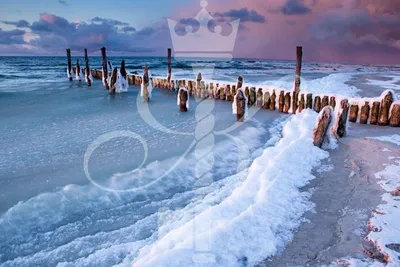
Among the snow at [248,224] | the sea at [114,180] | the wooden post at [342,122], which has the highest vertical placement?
the wooden post at [342,122]

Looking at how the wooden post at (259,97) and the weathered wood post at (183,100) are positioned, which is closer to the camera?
the weathered wood post at (183,100)

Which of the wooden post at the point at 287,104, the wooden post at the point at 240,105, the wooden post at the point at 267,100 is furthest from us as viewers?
the wooden post at the point at 267,100

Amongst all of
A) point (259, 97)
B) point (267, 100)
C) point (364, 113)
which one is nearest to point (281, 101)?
point (267, 100)

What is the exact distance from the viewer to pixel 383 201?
469 centimetres

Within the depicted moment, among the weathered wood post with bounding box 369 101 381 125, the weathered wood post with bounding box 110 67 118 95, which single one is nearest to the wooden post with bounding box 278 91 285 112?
the weathered wood post with bounding box 369 101 381 125

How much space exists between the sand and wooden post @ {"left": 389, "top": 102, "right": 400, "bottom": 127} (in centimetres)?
312

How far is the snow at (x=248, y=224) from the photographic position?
11.0 feet

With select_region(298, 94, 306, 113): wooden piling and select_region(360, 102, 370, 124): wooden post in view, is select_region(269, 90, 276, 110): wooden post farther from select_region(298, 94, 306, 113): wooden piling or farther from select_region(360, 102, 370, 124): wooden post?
select_region(360, 102, 370, 124): wooden post

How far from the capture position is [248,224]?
13.0 feet

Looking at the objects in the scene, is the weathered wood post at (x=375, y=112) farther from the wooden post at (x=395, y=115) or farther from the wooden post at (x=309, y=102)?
the wooden post at (x=309, y=102)

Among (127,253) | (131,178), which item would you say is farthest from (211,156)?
A: (127,253)

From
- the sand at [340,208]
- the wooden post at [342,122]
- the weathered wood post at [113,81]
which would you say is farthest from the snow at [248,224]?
the weathered wood post at [113,81]

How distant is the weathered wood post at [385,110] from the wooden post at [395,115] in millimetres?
146

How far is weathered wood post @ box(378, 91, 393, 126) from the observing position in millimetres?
10375
